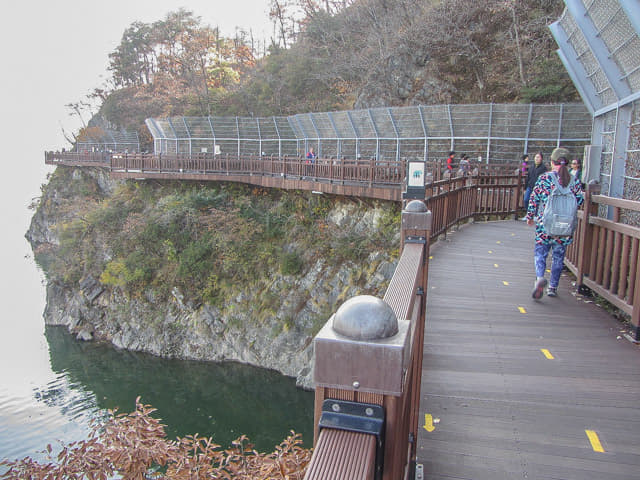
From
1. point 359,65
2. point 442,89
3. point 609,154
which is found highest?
point 359,65

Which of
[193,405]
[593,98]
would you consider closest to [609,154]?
[593,98]

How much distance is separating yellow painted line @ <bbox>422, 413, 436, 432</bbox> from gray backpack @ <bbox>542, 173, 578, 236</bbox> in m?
3.03

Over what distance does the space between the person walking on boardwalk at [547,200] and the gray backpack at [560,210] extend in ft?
0.11

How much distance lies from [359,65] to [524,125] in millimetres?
16988

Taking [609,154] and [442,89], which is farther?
[442,89]

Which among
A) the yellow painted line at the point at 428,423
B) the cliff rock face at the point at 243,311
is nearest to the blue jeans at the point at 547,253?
the yellow painted line at the point at 428,423

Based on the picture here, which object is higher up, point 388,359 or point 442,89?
point 442,89

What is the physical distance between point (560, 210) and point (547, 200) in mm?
179

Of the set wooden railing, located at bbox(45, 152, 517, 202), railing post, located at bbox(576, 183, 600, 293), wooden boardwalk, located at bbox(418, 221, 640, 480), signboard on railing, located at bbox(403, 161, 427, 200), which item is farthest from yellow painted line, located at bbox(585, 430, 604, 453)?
wooden railing, located at bbox(45, 152, 517, 202)

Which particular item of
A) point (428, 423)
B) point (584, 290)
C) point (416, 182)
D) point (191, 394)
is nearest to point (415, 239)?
point (428, 423)

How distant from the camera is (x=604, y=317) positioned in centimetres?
523

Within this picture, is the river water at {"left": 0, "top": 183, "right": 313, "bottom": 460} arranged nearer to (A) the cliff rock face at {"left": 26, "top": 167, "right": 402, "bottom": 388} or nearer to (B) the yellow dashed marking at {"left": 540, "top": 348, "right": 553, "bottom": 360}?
(A) the cliff rock face at {"left": 26, "top": 167, "right": 402, "bottom": 388}

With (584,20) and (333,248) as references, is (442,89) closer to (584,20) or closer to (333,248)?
(333,248)

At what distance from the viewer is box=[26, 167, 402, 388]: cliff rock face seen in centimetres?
1623
